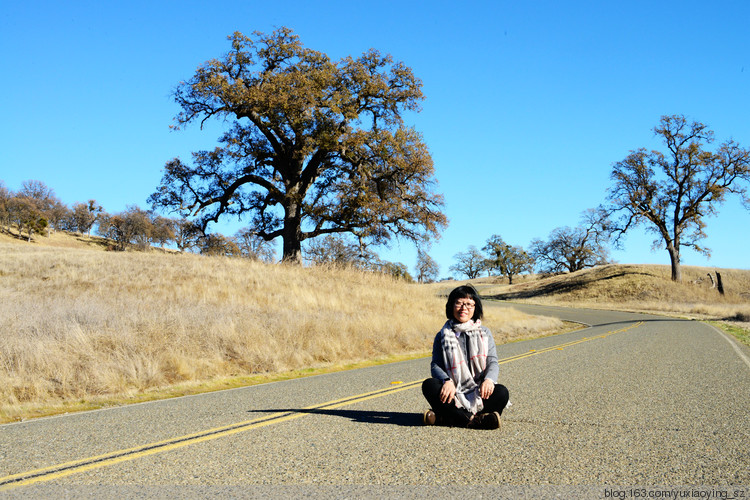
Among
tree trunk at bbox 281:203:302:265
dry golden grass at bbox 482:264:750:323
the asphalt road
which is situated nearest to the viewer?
the asphalt road

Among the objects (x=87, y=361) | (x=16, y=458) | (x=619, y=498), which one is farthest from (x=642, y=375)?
(x=87, y=361)

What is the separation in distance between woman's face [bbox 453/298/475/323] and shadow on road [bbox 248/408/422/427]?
3.97ft

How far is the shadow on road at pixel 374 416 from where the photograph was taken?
18.0 ft

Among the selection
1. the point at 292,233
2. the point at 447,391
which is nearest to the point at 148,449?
the point at 447,391

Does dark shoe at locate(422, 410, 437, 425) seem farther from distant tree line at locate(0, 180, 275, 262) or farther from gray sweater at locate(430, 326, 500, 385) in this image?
distant tree line at locate(0, 180, 275, 262)

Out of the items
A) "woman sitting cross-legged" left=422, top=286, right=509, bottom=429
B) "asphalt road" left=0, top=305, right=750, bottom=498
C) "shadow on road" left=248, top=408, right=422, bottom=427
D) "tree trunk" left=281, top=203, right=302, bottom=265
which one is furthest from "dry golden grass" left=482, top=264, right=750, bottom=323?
"woman sitting cross-legged" left=422, top=286, right=509, bottom=429

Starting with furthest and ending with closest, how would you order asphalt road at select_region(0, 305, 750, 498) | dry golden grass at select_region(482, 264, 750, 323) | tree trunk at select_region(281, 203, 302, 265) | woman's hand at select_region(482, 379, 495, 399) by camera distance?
dry golden grass at select_region(482, 264, 750, 323) < tree trunk at select_region(281, 203, 302, 265) < woman's hand at select_region(482, 379, 495, 399) < asphalt road at select_region(0, 305, 750, 498)

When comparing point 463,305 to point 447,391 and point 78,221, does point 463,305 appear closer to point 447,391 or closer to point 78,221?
point 447,391

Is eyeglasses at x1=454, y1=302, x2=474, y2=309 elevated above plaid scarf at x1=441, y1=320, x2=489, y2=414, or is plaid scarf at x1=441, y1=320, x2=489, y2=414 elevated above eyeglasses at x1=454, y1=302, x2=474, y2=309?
eyeglasses at x1=454, y1=302, x2=474, y2=309

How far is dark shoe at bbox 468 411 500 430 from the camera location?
4.98 meters

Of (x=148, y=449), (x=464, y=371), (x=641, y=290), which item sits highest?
(x=641, y=290)

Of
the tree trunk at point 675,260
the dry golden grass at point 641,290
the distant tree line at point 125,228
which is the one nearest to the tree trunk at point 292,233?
the distant tree line at point 125,228

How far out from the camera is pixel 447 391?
16.4 ft

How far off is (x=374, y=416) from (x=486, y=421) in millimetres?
1333
